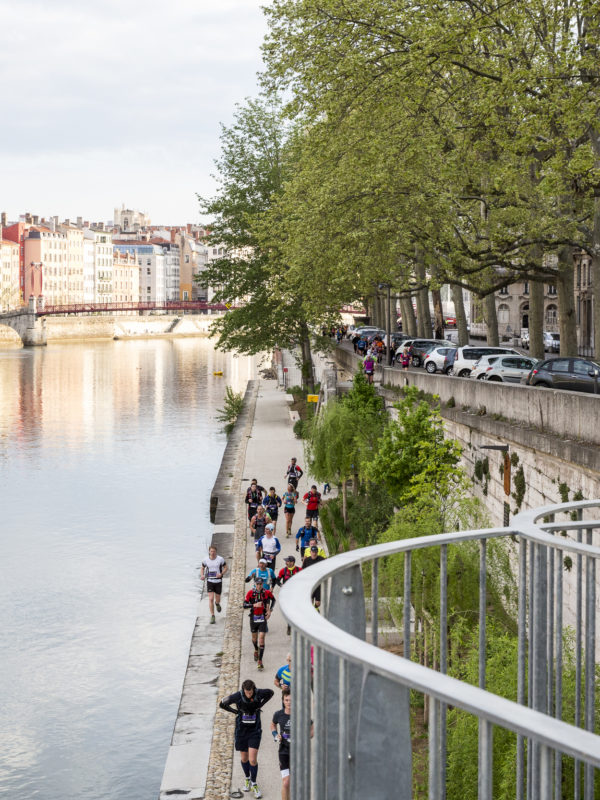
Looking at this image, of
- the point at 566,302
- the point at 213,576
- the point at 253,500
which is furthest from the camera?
the point at 566,302

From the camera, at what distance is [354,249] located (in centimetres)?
3219

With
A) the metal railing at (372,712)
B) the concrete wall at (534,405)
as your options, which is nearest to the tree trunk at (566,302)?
the concrete wall at (534,405)

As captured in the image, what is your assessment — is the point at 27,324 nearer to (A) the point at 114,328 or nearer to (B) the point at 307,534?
(A) the point at 114,328

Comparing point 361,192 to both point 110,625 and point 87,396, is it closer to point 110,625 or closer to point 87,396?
point 110,625

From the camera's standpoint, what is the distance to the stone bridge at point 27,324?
5458 inches

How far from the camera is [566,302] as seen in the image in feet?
99.1

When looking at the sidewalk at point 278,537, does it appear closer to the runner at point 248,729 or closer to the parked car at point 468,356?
the runner at point 248,729

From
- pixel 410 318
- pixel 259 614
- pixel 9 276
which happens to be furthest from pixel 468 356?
pixel 9 276

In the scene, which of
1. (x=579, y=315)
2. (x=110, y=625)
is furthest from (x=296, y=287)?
(x=579, y=315)

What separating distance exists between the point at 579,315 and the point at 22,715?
6115 centimetres

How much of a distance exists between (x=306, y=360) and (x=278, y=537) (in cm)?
3280

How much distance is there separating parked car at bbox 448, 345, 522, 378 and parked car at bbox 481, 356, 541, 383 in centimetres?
245

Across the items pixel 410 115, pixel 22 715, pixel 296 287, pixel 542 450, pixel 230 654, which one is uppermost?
pixel 410 115

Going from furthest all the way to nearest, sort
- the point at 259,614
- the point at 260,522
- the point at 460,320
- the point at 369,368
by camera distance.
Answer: the point at 460,320, the point at 369,368, the point at 260,522, the point at 259,614
